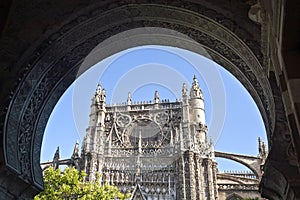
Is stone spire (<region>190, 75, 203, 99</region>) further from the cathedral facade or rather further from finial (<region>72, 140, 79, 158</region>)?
finial (<region>72, 140, 79, 158</region>)

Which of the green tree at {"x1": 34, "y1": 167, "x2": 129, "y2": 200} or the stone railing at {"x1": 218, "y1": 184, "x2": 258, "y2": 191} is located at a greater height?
the stone railing at {"x1": 218, "y1": 184, "x2": 258, "y2": 191}

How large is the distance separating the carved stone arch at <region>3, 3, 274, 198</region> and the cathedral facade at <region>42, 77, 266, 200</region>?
26702 mm

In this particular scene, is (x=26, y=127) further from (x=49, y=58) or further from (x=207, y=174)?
(x=207, y=174)

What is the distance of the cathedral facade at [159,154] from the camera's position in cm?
3170

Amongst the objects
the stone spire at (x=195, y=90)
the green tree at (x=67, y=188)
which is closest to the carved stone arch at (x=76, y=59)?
the green tree at (x=67, y=188)

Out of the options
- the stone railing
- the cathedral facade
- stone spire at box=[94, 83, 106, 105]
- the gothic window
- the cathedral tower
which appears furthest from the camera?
stone spire at box=[94, 83, 106, 105]

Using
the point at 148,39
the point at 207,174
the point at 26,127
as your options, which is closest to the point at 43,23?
the point at 26,127

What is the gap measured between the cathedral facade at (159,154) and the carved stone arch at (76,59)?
26702mm

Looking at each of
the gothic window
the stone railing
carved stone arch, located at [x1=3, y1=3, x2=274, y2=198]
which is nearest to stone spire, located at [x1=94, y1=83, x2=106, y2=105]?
the gothic window

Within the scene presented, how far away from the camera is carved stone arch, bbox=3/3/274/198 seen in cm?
508

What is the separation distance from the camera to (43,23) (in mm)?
5355

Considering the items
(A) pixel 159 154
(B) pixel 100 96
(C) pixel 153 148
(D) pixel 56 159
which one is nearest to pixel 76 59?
(A) pixel 159 154

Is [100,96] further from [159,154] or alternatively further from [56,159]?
[159,154]

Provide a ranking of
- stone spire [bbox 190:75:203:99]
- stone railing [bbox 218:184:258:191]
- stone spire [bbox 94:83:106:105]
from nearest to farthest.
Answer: stone railing [bbox 218:184:258:191] < stone spire [bbox 190:75:203:99] < stone spire [bbox 94:83:106:105]
